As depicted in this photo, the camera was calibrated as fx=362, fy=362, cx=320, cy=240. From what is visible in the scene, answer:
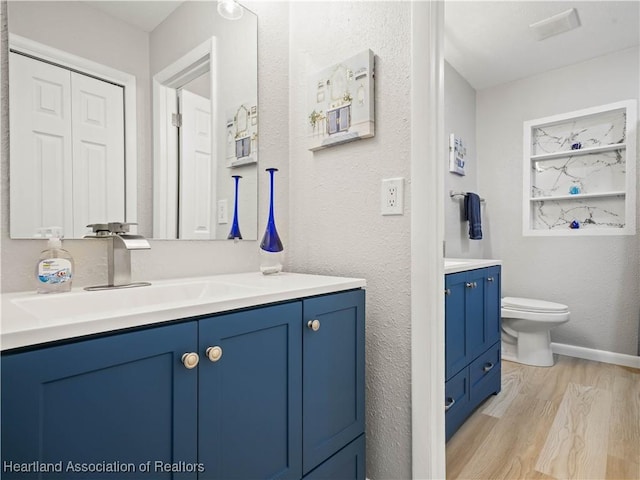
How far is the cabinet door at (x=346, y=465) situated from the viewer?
1.05m

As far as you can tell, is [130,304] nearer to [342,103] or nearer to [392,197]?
[392,197]

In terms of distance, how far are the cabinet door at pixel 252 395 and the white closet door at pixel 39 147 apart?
58cm

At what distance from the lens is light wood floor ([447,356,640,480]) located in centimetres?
151

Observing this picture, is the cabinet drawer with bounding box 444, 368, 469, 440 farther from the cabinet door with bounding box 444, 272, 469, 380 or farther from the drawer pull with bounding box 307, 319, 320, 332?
the drawer pull with bounding box 307, 319, 320, 332

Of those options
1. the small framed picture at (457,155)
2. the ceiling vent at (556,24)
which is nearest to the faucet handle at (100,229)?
the small framed picture at (457,155)

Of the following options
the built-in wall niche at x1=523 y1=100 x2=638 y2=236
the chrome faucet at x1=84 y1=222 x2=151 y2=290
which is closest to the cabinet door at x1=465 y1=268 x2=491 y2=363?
the chrome faucet at x1=84 y1=222 x2=151 y2=290

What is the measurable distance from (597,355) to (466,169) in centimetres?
184

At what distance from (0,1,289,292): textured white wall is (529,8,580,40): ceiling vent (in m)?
1.92

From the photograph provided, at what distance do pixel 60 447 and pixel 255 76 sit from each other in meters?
1.39

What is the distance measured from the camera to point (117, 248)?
1.05 meters

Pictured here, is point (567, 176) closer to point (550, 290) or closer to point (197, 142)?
point (550, 290)

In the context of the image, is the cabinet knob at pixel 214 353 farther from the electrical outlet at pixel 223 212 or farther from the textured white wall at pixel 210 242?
the electrical outlet at pixel 223 212

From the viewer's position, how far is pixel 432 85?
116 cm

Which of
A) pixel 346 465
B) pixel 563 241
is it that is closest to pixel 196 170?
pixel 346 465
